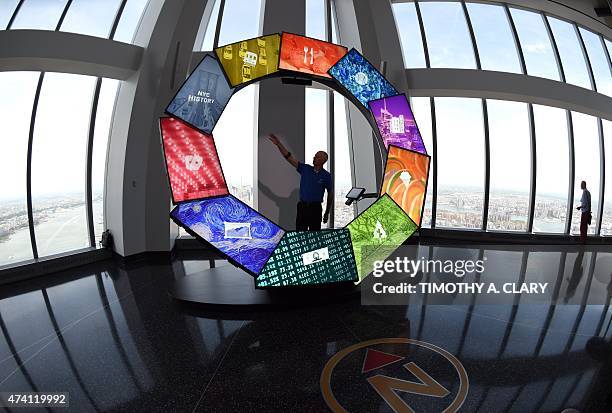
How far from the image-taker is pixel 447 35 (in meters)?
10.4

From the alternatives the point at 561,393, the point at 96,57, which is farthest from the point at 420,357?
the point at 96,57

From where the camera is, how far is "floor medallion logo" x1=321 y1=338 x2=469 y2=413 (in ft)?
9.18

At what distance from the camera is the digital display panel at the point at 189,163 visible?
443 centimetres

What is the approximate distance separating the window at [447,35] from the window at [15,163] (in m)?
10.1

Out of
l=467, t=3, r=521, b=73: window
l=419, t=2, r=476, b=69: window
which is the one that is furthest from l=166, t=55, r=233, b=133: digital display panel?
l=467, t=3, r=521, b=73: window

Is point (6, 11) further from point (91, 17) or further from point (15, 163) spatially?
point (15, 163)

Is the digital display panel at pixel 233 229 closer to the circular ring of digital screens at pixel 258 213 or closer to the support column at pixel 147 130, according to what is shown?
the circular ring of digital screens at pixel 258 213

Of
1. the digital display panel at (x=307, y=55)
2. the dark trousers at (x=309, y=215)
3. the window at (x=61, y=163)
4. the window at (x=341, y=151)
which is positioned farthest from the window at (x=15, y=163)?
the window at (x=341, y=151)

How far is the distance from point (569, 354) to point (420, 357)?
1.59 m

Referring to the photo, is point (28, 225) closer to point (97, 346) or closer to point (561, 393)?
point (97, 346)

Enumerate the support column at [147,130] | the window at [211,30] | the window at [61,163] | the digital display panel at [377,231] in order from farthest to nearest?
the window at [211,30] → the support column at [147,130] → the window at [61,163] → the digital display panel at [377,231]

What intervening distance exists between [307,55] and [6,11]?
19.4 ft

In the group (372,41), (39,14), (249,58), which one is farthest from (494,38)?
(39,14)

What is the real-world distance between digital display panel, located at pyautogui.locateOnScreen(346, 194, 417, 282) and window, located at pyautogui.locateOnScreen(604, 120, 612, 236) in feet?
29.5
